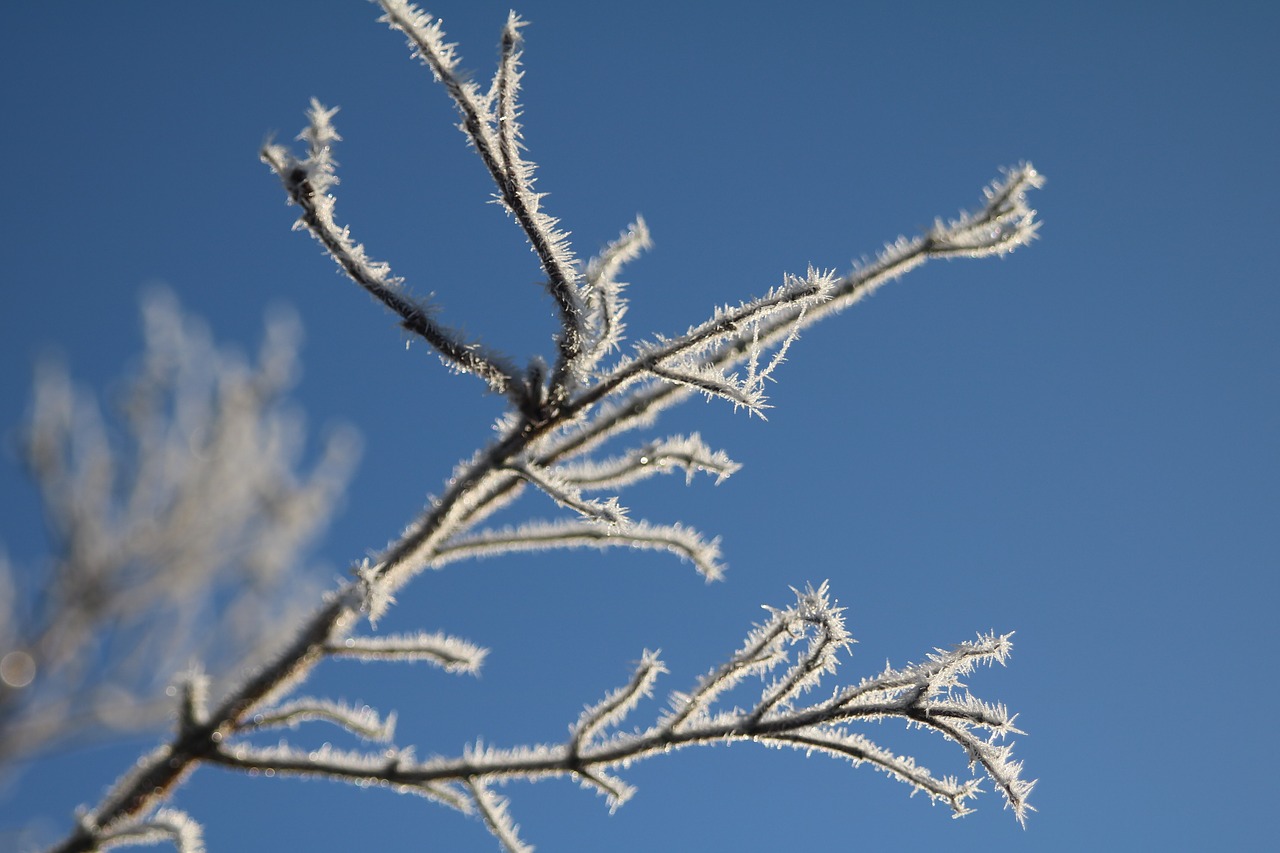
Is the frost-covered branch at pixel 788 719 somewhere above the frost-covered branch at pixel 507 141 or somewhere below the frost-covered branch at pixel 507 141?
below

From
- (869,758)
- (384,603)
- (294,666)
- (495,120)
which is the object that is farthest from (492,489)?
(869,758)

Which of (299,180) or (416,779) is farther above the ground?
(299,180)

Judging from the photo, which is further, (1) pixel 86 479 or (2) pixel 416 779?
(1) pixel 86 479

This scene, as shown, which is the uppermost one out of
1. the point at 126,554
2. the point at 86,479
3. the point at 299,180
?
the point at 86,479

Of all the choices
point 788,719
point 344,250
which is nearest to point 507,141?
point 344,250

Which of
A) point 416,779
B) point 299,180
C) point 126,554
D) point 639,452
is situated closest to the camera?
point 299,180

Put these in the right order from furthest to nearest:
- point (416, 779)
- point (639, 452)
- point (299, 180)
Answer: point (639, 452) → point (416, 779) → point (299, 180)

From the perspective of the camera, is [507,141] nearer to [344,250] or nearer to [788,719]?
[344,250]

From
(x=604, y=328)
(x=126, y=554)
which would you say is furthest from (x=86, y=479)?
(x=604, y=328)

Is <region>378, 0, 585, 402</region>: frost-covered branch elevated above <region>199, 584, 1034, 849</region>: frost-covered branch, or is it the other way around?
<region>378, 0, 585, 402</region>: frost-covered branch

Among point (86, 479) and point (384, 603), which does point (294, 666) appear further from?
point (86, 479)
